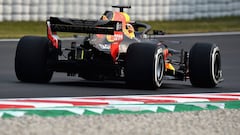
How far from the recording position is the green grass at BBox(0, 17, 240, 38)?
82.4 ft

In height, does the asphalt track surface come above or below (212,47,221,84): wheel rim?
below

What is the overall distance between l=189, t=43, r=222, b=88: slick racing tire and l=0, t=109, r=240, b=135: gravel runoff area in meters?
3.36

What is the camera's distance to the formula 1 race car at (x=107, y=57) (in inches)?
528

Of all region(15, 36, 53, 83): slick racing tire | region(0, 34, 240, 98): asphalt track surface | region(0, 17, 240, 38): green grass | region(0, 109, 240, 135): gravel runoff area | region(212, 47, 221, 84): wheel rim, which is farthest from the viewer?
region(0, 17, 240, 38): green grass

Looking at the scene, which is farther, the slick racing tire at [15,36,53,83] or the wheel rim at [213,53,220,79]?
the wheel rim at [213,53,220,79]

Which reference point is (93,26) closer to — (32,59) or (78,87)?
(78,87)

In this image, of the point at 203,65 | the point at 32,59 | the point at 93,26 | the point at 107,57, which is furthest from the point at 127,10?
the point at 93,26

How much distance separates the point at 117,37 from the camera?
14.1 m

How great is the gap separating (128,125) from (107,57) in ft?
13.8

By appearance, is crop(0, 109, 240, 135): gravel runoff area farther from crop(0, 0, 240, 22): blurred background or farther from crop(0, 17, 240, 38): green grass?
crop(0, 0, 240, 22): blurred background

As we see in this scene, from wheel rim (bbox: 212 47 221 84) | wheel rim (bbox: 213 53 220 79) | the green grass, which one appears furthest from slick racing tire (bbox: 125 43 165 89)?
the green grass

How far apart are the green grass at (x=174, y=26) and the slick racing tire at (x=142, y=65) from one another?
10.9 metres

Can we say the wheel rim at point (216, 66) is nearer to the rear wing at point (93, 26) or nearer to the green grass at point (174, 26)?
the rear wing at point (93, 26)

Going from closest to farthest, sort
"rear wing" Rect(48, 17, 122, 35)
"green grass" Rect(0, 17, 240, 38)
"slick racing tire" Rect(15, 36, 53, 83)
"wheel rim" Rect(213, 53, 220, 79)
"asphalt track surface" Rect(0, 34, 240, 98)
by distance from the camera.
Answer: "asphalt track surface" Rect(0, 34, 240, 98)
"rear wing" Rect(48, 17, 122, 35)
"slick racing tire" Rect(15, 36, 53, 83)
"wheel rim" Rect(213, 53, 220, 79)
"green grass" Rect(0, 17, 240, 38)
